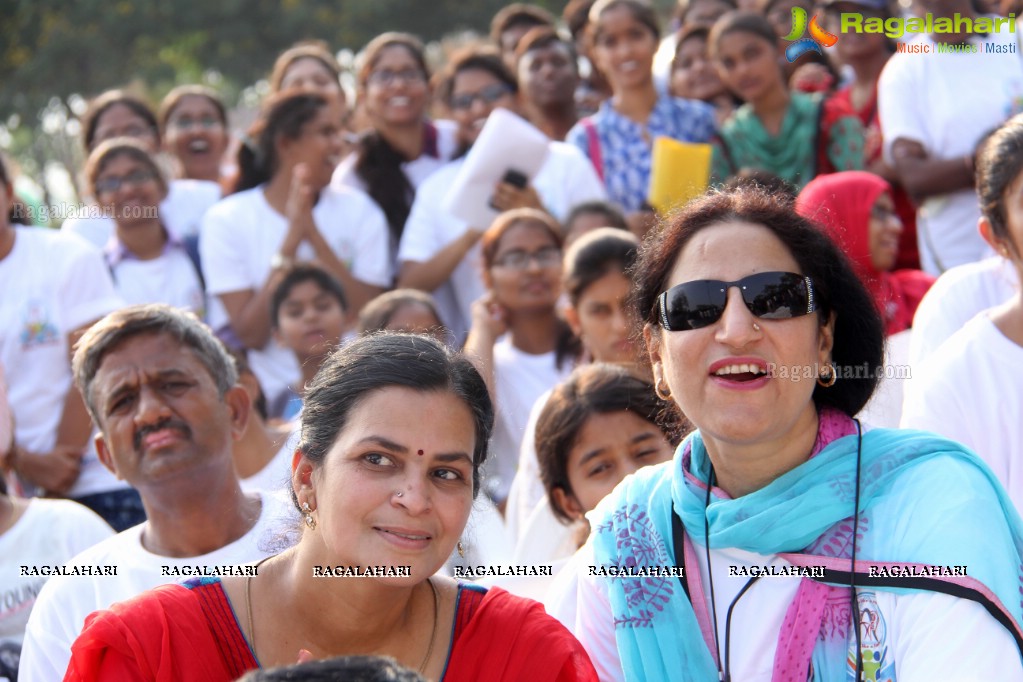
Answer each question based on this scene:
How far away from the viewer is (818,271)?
103 inches

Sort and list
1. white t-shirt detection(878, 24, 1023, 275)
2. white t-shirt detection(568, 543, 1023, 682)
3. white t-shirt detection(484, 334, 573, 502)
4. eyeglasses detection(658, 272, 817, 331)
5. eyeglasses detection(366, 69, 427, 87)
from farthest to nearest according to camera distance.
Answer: eyeglasses detection(366, 69, 427, 87), white t-shirt detection(878, 24, 1023, 275), white t-shirt detection(484, 334, 573, 502), eyeglasses detection(658, 272, 817, 331), white t-shirt detection(568, 543, 1023, 682)

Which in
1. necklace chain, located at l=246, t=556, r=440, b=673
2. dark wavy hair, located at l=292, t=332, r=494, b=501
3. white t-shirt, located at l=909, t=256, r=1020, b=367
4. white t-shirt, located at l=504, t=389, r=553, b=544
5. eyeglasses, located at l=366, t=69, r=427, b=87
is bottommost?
white t-shirt, located at l=504, t=389, r=553, b=544

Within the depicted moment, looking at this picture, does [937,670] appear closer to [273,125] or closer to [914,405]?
[914,405]

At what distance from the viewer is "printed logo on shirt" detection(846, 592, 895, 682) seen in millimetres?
2305

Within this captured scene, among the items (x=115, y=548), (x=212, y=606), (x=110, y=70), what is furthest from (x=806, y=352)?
(x=110, y=70)

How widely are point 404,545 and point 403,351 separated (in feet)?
1.40

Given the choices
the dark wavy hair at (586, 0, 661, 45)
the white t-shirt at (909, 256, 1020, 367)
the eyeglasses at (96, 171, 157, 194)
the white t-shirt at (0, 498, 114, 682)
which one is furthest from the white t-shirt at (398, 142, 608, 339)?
the white t-shirt at (0, 498, 114, 682)

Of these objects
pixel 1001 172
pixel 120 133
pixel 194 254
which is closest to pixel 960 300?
pixel 1001 172

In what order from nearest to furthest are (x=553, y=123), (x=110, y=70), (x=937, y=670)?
(x=937, y=670) → (x=553, y=123) → (x=110, y=70)

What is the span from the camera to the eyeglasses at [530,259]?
5.25 metres

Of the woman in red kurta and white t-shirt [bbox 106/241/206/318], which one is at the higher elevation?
white t-shirt [bbox 106/241/206/318]

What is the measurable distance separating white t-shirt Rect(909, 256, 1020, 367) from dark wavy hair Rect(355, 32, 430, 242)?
3135 millimetres

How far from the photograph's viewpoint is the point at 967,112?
5199mm

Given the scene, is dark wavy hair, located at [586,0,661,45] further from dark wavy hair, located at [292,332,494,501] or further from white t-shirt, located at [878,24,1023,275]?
dark wavy hair, located at [292,332,494,501]
